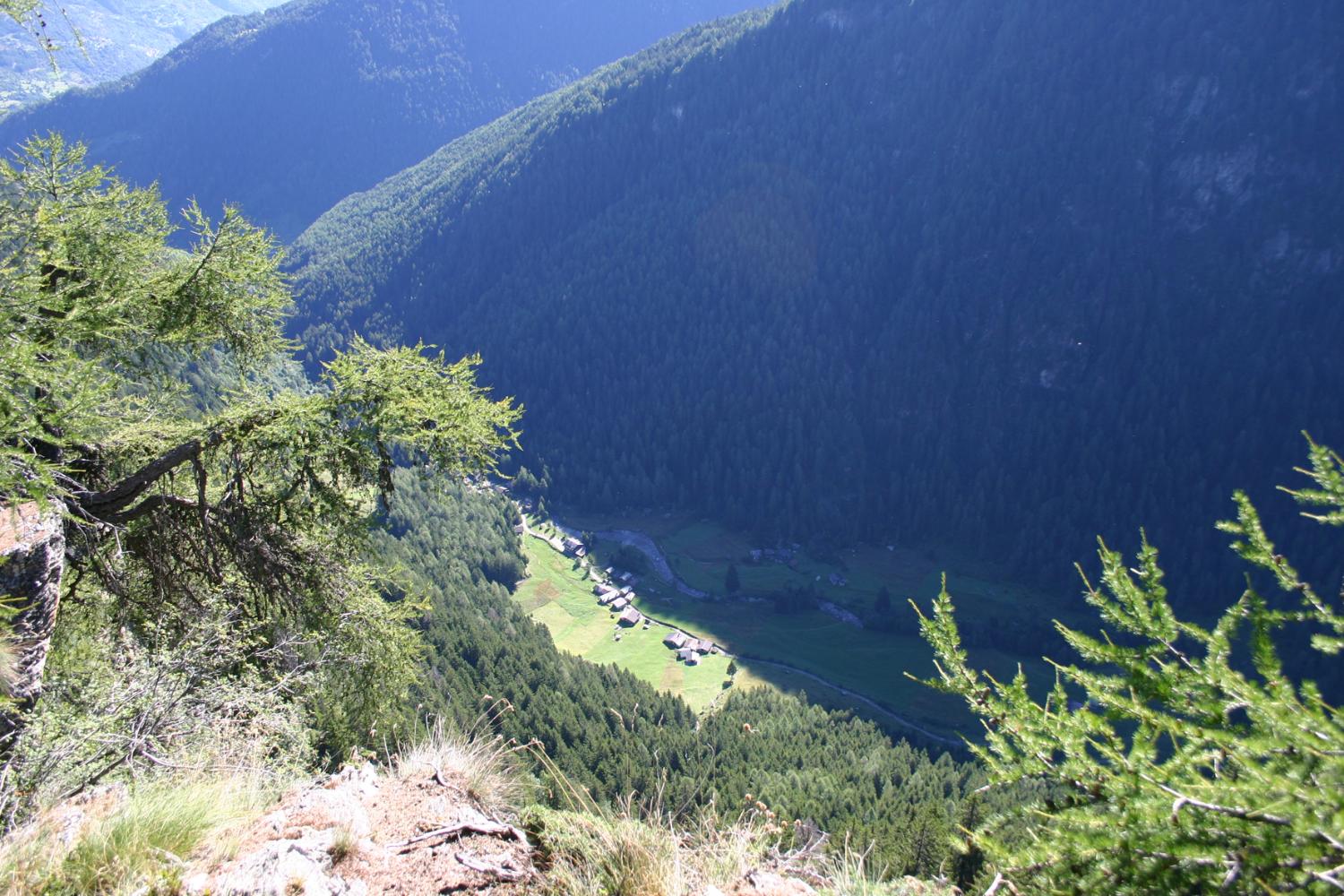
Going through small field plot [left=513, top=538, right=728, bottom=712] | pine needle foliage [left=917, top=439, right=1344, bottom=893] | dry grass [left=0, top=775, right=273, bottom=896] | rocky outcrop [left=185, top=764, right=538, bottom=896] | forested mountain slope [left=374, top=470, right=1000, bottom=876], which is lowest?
small field plot [left=513, top=538, right=728, bottom=712]

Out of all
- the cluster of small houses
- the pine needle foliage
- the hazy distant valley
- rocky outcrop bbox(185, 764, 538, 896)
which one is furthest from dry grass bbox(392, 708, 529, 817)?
the cluster of small houses

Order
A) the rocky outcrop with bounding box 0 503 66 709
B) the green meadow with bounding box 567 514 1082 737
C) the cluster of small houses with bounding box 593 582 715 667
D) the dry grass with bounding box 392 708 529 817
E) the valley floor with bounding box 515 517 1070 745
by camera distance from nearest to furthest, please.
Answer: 1. the dry grass with bounding box 392 708 529 817
2. the rocky outcrop with bounding box 0 503 66 709
3. the valley floor with bounding box 515 517 1070 745
4. the green meadow with bounding box 567 514 1082 737
5. the cluster of small houses with bounding box 593 582 715 667

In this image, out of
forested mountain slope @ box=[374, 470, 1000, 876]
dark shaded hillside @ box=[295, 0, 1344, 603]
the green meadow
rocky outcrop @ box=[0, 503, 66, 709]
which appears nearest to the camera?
rocky outcrop @ box=[0, 503, 66, 709]

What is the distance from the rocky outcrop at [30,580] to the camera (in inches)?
371

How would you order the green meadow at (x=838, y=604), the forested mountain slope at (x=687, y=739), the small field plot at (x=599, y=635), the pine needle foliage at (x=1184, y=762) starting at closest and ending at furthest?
1. the pine needle foliage at (x=1184, y=762)
2. the forested mountain slope at (x=687, y=739)
3. the small field plot at (x=599, y=635)
4. the green meadow at (x=838, y=604)

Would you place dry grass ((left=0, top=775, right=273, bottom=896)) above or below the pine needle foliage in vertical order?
below

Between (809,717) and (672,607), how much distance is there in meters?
44.4

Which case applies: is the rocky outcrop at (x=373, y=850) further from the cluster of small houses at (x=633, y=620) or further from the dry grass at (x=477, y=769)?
the cluster of small houses at (x=633, y=620)

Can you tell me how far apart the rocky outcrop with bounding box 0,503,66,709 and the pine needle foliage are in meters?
10.5

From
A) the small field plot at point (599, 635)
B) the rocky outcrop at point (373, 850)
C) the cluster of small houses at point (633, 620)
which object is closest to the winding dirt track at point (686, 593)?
the cluster of small houses at point (633, 620)

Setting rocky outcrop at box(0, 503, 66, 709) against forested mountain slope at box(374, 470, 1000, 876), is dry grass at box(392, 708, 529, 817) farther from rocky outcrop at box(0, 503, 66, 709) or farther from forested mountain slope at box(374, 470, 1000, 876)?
forested mountain slope at box(374, 470, 1000, 876)

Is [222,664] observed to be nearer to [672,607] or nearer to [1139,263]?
[672,607]

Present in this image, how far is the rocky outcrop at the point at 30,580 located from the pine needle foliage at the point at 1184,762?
1045cm

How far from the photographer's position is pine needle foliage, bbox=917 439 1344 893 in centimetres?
389
